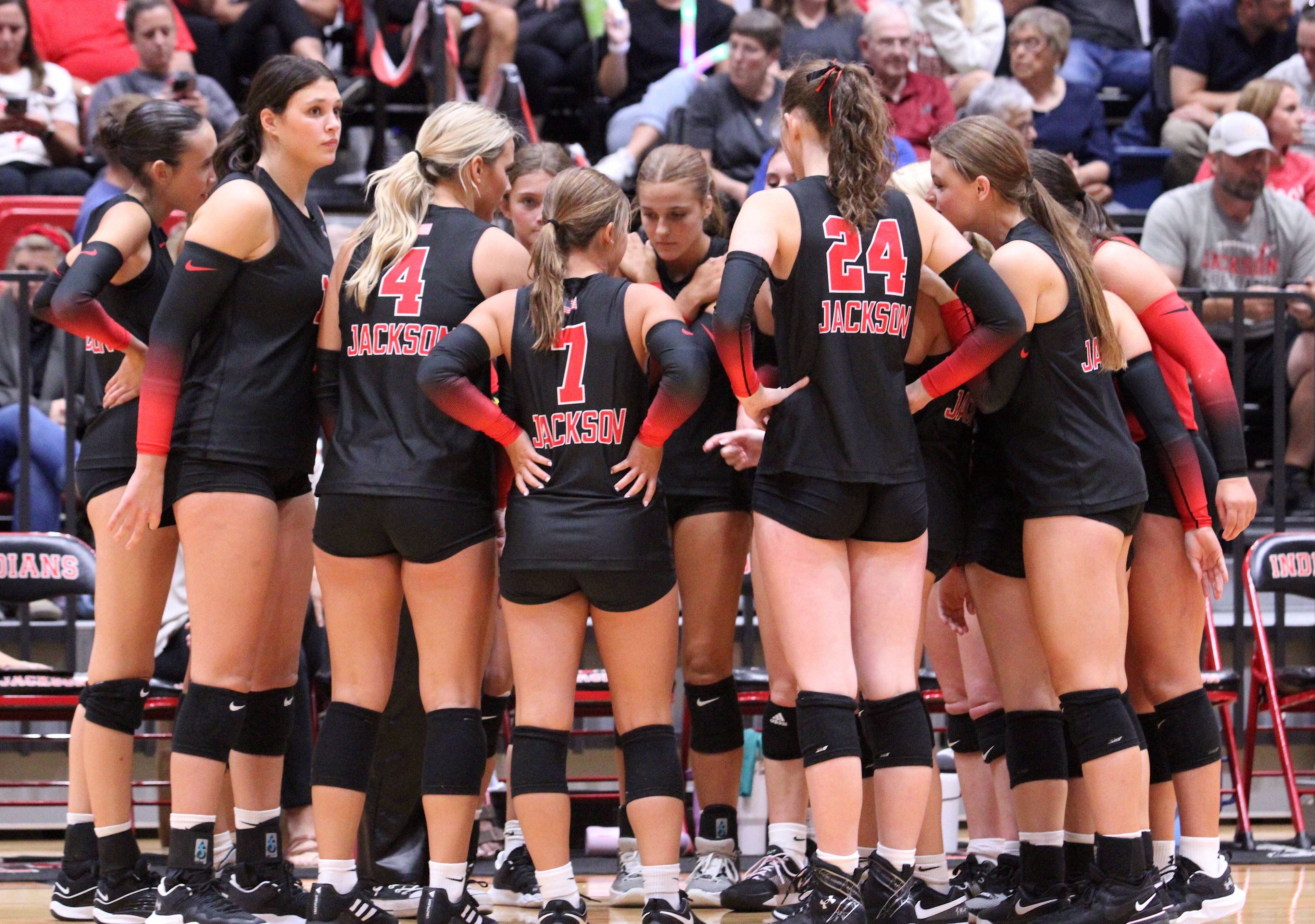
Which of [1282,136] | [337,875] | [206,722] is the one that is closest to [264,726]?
[206,722]

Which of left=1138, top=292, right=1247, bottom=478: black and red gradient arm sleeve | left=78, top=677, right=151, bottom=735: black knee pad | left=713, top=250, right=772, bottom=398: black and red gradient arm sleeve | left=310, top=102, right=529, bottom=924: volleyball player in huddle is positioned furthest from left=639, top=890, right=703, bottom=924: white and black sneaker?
left=1138, top=292, right=1247, bottom=478: black and red gradient arm sleeve

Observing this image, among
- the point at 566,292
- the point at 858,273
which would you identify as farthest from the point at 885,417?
the point at 566,292

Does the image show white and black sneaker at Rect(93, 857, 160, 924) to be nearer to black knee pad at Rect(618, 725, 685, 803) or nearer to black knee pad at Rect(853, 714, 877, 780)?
black knee pad at Rect(618, 725, 685, 803)

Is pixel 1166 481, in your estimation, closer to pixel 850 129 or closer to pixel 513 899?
pixel 850 129

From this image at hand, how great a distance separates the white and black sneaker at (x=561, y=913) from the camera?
11.2 ft

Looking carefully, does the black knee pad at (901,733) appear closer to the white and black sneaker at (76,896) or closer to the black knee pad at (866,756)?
the black knee pad at (866,756)

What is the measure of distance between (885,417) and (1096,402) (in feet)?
1.92

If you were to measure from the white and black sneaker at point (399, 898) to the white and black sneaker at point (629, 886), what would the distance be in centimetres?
54

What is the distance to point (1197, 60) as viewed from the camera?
8.23m

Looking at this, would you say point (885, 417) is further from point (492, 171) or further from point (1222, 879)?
point (1222, 879)

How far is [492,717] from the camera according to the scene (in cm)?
409

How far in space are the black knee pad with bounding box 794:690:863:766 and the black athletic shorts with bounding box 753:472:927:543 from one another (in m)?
0.37

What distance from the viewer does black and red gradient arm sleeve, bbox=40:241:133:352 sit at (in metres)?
3.60

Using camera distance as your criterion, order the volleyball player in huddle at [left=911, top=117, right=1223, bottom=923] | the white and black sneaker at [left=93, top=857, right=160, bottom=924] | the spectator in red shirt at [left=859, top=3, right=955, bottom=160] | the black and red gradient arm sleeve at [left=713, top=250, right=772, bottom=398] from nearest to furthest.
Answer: the black and red gradient arm sleeve at [left=713, top=250, right=772, bottom=398] → the volleyball player in huddle at [left=911, top=117, right=1223, bottom=923] → the white and black sneaker at [left=93, top=857, right=160, bottom=924] → the spectator in red shirt at [left=859, top=3, right=955, bottom=160]
